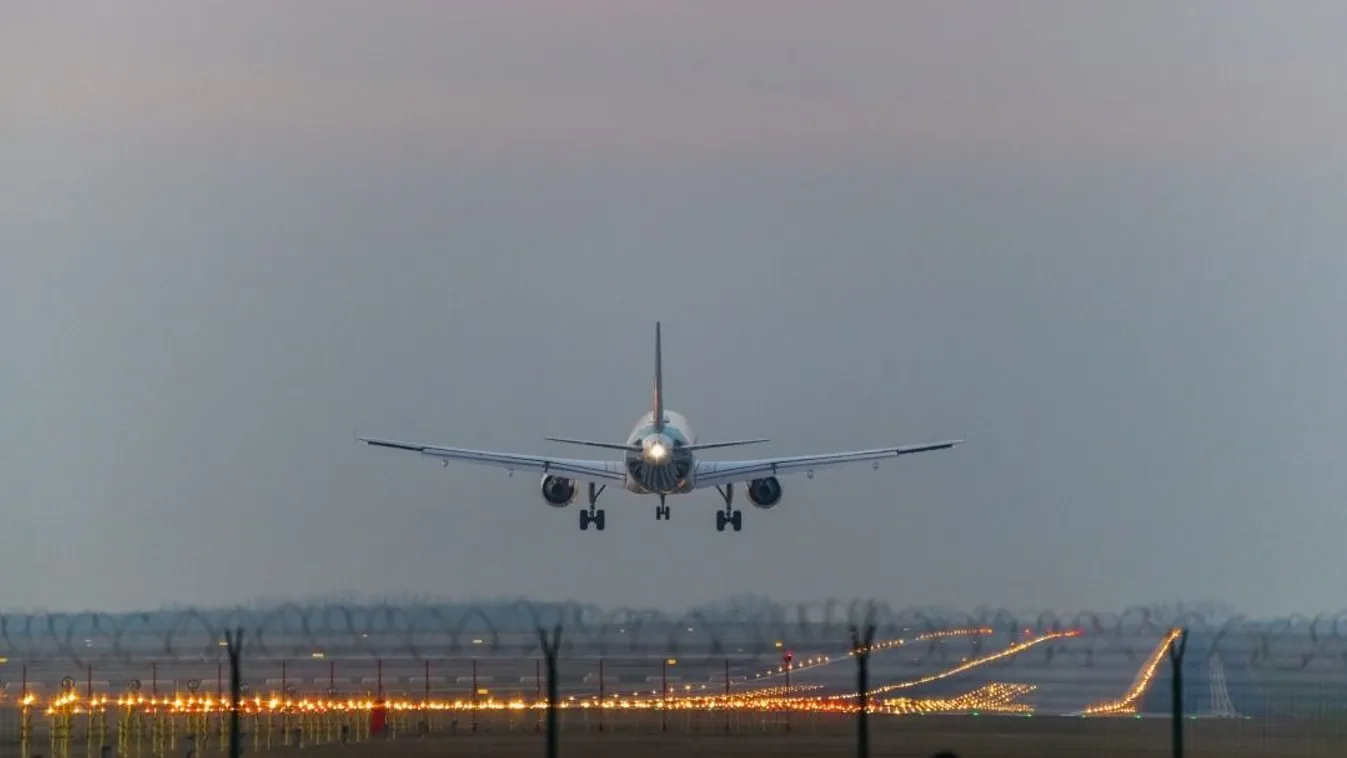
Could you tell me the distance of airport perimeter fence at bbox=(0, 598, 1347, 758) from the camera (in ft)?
195

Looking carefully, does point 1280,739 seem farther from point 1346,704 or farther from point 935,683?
point 935,683

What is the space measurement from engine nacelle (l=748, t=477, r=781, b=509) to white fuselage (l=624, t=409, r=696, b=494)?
5802 millimetres

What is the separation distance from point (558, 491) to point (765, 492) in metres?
10.4

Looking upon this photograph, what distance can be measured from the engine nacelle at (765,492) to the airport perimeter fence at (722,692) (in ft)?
23.7

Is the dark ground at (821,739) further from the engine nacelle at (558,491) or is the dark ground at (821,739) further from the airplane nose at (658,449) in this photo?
the engine nacelle at (558,491)

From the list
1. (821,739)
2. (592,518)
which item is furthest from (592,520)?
(821,739)

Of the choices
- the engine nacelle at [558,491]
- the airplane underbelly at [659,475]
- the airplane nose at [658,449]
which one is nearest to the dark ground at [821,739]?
the airplane nose at [658,449]

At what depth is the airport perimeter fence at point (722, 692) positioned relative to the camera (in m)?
59.3

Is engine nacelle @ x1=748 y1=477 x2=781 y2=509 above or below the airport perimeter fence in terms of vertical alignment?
above

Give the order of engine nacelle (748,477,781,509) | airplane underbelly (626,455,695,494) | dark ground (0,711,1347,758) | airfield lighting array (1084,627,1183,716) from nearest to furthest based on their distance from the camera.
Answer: dark ground (0,711,1347,758) < airfield lighting array (1084,627,1183,716) < airplane underbelly (626,455,695,494) < engine nacelle (748,477,781,509)

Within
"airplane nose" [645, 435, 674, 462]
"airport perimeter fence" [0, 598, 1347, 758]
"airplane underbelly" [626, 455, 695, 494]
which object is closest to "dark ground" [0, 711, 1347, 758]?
"airport perimeter fence" [0, 598, 1347, 758]

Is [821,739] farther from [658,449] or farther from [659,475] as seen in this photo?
[659,475]

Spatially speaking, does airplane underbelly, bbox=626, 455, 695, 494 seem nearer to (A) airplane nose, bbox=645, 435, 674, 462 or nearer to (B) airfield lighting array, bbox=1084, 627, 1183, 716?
(A) airplane nose, bbox=645, 435, 674, 462

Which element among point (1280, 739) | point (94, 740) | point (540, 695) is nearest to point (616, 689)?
point (540, 695)
